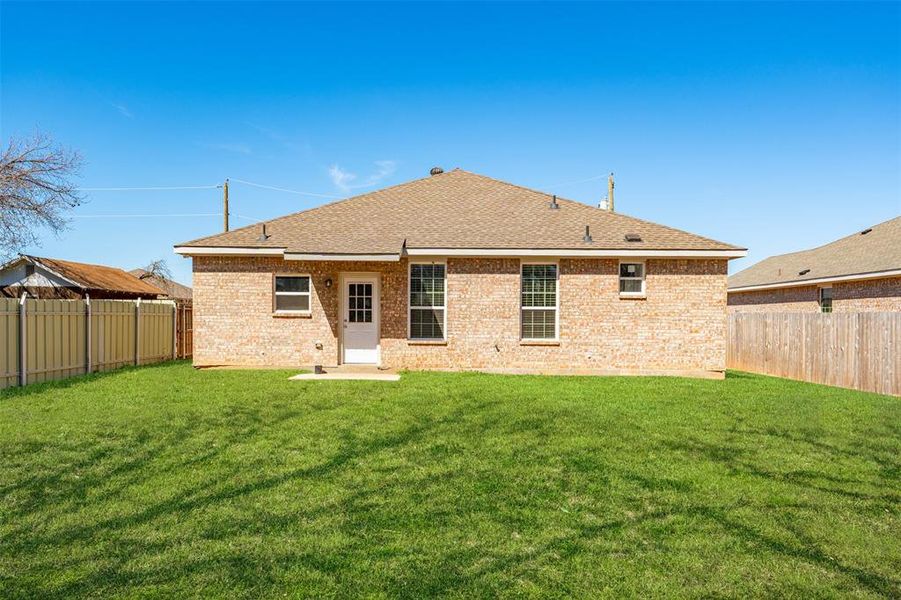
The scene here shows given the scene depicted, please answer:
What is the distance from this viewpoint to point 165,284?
35.0 meters

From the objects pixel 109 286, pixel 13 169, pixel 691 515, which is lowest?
pixel 691 515

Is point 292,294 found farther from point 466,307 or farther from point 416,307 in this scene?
point 466,307

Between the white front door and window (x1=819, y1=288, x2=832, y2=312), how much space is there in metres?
15.9

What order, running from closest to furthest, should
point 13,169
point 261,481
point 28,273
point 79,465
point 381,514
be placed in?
1. point 381,514
2. point 261,481
3. point 79,465
4. point 13,169
5. point 28,273

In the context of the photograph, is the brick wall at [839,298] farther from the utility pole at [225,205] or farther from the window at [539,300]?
the utility pole at [225,205]

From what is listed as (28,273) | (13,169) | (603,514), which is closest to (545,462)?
(603,514)

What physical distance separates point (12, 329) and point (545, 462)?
10889 mm

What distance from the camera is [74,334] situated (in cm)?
1241

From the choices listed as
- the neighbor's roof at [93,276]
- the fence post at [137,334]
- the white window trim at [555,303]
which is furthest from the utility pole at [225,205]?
the white window trim at [555,303]

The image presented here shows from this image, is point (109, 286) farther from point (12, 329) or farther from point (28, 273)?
point (12, 329)

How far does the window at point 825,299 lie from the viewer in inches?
739

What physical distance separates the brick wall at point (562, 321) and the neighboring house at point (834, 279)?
6.29 m

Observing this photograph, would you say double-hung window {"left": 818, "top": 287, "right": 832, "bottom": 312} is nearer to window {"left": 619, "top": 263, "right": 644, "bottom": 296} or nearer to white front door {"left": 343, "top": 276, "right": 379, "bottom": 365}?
window {"left": 619, "top": 263, "right": 644, "bottom": 296}

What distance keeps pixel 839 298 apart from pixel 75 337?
22.6 m
